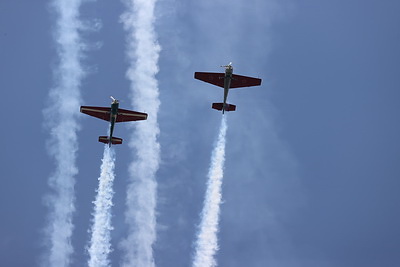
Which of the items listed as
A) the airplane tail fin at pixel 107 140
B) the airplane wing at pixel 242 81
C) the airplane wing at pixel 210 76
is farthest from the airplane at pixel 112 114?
the airplane wing at pixel 242 81

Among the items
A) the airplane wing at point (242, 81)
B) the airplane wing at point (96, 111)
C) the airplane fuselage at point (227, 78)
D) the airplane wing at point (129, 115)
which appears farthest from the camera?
the airplane wing at point (242, 81)

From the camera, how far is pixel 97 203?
109 m

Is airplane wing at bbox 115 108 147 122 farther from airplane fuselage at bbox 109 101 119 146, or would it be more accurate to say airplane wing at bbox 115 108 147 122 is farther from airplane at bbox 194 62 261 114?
airplane at bbox 194 62 261 114

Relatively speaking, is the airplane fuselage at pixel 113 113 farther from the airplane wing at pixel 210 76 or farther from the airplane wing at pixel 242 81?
the airplane wing at pixel 242 81

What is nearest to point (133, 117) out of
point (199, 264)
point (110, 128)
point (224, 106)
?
point (110, 128)

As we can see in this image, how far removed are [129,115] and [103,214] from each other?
11.7 metres

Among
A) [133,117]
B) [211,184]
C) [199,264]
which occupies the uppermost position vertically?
[133,117]

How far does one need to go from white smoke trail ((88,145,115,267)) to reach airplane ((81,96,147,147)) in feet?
8.86

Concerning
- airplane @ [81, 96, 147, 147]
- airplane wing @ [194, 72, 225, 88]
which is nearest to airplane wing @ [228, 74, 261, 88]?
airplane wing @ [194, 72, 225, 88]

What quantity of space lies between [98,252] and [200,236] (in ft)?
38.3

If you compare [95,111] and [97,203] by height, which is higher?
[95,111]

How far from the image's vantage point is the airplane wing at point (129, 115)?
10719 centimetres

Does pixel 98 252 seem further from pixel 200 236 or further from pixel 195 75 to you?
pixel 195 75

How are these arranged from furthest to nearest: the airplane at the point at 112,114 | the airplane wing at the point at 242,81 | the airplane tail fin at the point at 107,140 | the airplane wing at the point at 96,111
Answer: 1. the airplane wing at the point at 242,81
2. the airplane tail fin at the point at 107,140
3. the airplane wing at the point at 96,111
4. the airplane at the point at 112,114
